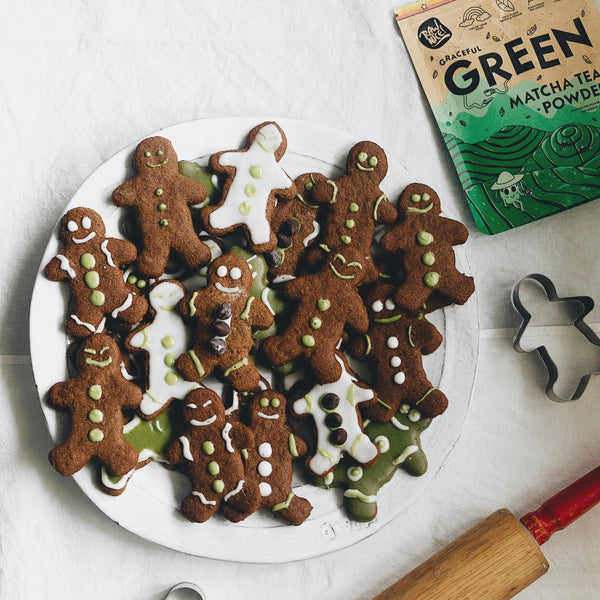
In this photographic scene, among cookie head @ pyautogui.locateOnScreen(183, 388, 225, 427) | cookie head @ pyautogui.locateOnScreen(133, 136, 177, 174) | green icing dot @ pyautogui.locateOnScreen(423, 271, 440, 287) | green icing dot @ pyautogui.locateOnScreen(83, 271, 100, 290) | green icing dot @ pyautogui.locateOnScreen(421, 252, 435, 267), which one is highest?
cookie head @ pyautogui.locateOnScreen(133, 136, 177, 174)

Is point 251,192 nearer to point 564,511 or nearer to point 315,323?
point 315,323

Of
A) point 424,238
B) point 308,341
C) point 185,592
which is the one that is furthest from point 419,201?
point 185,592

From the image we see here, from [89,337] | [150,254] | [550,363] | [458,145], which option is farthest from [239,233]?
[550,363]

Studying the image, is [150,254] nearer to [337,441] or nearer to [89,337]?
[89,337]

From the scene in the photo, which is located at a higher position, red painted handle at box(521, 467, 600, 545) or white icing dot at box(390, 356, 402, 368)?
white icing dot at box(390, 356, 402, 368)

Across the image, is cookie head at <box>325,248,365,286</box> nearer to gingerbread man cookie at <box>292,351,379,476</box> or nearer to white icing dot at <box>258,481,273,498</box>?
gingerbread man cookie at <box>292,351,379,476</box>

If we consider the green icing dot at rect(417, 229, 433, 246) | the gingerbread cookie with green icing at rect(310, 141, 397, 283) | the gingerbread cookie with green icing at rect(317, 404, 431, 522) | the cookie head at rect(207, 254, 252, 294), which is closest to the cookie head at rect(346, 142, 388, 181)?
the gingerbread cookie with green icing at rect(310, 141, 397, 283)
